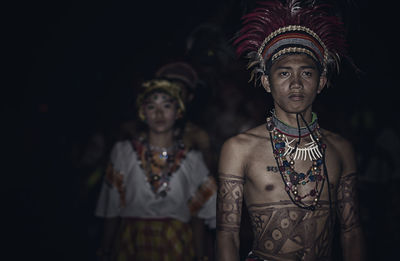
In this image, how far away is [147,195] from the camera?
340cm

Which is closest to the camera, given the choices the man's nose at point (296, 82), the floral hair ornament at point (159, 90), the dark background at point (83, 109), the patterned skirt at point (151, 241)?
the man's nose at point (296, 82)

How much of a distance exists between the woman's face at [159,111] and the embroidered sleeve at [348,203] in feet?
6.22

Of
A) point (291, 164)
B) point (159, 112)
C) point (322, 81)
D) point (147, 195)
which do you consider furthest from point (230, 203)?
point (159, 112)

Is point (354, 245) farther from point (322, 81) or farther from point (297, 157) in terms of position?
point (322, 81)

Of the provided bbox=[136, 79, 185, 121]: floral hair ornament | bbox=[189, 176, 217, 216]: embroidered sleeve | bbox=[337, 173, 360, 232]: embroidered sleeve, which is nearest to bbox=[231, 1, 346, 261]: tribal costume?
bbox=[337, 173, 360, 232]: embroidered sleeve

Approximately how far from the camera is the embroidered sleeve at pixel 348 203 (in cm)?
220

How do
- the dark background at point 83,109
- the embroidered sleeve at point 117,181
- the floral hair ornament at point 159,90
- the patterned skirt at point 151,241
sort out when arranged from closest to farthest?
the patterned skirt at point 151,241 → the embroidered sleeve at point 117,181 → the floral hair ornament at point 159,90 → the dark background at point 83,109

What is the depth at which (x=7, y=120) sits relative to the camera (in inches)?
230

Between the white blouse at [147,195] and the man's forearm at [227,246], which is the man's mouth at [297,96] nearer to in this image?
the man's forearm at [227,246]

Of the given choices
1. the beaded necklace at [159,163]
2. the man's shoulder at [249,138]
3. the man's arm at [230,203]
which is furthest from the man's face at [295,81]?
the beaded necklace at [159,163]

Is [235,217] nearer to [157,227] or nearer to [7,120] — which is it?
[157,227]

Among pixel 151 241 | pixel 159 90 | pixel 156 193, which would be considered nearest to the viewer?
pixel 151 241

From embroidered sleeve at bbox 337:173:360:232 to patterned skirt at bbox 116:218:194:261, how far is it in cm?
173

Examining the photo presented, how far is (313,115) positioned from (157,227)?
6.44 ft
